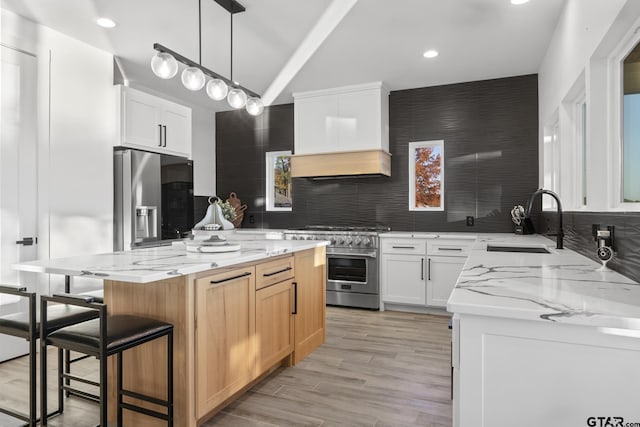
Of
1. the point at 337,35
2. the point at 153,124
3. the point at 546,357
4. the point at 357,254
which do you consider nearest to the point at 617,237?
the point at 546,357

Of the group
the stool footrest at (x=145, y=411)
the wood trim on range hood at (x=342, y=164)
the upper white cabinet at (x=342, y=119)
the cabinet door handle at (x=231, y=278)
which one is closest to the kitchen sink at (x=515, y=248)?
the cabinet door handle at (x=231, y=278)

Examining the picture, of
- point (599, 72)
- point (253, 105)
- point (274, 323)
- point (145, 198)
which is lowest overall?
point (274, 323)

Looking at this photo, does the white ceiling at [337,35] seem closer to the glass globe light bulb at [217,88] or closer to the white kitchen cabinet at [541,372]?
the glass globe light bulb at [217,88]

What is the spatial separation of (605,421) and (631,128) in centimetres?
137

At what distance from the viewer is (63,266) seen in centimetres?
184

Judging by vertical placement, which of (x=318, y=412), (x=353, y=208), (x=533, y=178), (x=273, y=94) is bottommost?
(x=318, y=412)

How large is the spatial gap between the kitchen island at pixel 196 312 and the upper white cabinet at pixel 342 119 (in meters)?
2.47

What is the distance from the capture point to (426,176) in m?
4.89

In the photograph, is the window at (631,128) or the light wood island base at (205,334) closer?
the window at (631,128)

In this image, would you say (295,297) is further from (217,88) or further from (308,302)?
(217,88)

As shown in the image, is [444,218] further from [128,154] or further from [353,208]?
[128,154]

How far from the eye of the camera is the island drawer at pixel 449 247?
4.16 metres

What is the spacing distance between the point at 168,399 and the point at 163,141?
302 centimetres

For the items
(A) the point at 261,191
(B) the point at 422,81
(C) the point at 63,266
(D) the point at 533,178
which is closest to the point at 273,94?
(A) the point at 261,191
